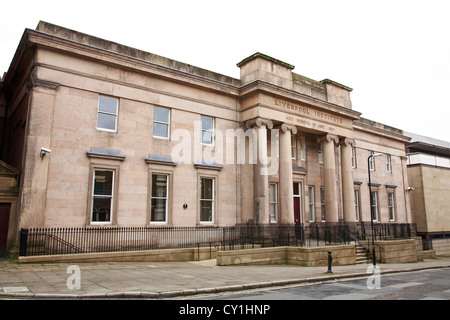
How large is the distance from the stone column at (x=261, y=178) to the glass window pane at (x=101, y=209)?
7.87 metres

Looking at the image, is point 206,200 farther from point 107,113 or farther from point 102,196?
point 107,113

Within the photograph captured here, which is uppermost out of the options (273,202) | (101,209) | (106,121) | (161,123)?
(161,123)

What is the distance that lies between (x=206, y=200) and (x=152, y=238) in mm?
3864

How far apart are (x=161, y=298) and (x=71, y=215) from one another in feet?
26.8

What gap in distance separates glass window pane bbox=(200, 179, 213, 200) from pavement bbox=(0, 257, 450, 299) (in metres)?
4.96

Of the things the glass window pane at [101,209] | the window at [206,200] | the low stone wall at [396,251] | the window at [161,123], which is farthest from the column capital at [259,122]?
the low stone wall at [396,251]

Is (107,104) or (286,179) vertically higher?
(107,104)

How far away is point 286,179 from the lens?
66.3ft

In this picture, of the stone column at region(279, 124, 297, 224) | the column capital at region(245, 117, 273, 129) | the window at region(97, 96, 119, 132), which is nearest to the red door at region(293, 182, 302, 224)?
the stone column at region(279, 124, 297, 224)

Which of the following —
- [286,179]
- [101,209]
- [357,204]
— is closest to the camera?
[101,209]

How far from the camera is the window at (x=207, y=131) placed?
64.4 ft

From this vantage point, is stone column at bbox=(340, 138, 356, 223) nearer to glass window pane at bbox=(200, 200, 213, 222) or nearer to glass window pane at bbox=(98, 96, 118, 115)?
glass window pane at bbox=(200, 200, 213, 222)

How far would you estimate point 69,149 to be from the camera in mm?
15148

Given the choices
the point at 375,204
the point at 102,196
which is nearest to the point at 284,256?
the point at 102,196
